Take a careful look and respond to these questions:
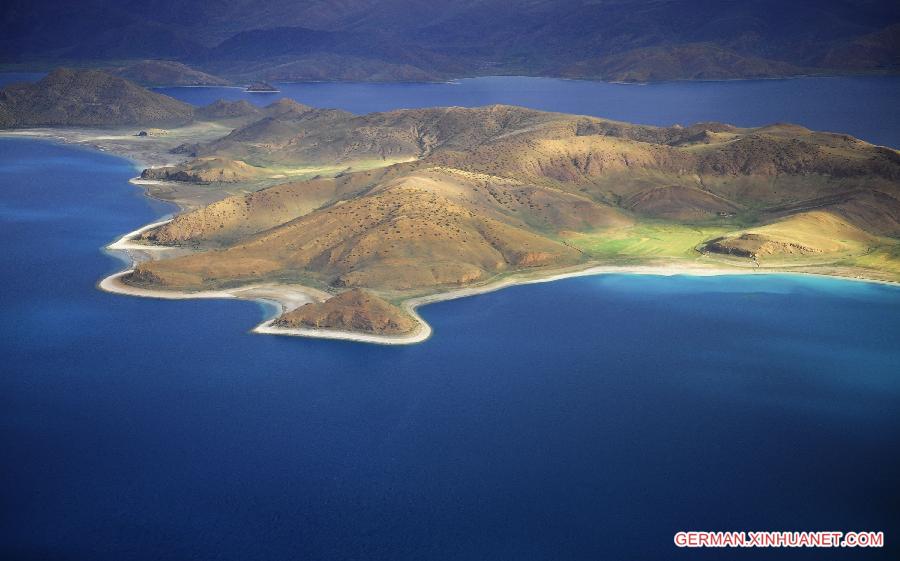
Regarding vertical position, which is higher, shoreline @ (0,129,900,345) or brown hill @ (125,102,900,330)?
brown hill @ (125,102,900,330)

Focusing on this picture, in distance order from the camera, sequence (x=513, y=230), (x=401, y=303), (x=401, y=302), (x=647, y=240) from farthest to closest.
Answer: (x=647, y=240)
(x=513, y=230)
(x=401, y=302)
(x=401, y=303)

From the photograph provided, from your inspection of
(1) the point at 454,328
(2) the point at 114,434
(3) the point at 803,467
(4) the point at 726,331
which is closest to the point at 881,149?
(4) the point at 726,331

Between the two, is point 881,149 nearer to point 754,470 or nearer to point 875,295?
point 875,295

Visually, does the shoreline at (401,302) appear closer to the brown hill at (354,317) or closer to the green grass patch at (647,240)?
the brown hill at (354,317)

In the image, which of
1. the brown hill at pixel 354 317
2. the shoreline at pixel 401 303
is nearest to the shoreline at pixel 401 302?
the shoreline at pixel 401 303

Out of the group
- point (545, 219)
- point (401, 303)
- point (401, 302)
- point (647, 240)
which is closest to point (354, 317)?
point (401, 303)

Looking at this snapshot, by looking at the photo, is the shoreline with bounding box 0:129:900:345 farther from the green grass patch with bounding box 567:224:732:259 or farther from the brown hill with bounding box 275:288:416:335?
the green grass patch with bounding box 567:224:732:259

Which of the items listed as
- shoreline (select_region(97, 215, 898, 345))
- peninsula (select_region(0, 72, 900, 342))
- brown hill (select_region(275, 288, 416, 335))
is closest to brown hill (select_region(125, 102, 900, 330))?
peninsula (select_region(0, 72, 900, 342))

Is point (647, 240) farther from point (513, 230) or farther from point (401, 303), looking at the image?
point (401, 303)

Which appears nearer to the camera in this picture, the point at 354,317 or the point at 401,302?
the point at 354,317
